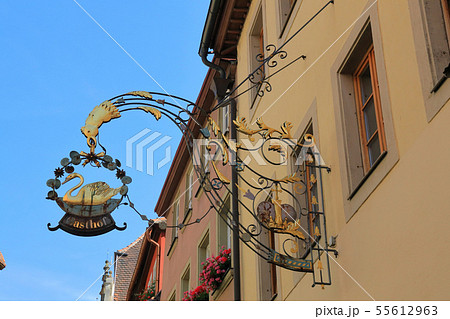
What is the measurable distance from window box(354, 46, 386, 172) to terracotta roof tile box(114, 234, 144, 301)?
30.0 metres

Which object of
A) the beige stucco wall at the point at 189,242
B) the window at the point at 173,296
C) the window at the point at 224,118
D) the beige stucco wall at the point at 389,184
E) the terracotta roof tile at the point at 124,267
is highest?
the terracotta roof tile at the point at 124,267

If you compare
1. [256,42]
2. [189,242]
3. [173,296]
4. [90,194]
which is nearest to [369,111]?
[90,194]

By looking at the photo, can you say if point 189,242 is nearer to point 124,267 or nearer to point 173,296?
point 173,296

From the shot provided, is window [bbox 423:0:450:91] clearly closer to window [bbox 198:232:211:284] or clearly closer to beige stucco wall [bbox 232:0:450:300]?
beige stucco wall [bbox 232:0:450:300]

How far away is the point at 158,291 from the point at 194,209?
583 cm

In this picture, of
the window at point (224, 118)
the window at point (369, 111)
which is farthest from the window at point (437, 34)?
the window at point (224, 118)

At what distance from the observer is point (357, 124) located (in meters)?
7.97

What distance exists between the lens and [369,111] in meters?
7.78

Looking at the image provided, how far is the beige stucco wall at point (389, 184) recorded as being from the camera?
5.69 metres

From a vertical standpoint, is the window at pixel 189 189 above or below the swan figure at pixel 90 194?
above

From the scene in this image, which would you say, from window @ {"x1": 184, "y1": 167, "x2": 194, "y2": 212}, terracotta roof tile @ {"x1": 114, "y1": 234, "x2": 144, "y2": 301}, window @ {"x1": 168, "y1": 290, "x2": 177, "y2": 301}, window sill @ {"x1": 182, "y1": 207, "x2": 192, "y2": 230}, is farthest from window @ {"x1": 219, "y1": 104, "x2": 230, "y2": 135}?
terracotta roof tile @ {"x1": 114, "y1": 234, "x2": 144, "y2": 301}

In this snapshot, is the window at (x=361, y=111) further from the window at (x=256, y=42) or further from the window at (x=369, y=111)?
the window at (x=256, y=42)

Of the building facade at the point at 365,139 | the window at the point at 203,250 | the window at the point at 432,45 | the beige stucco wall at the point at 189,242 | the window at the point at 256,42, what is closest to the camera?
the building facade at the point at 365,139

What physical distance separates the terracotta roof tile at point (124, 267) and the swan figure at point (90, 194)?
29520 mm
